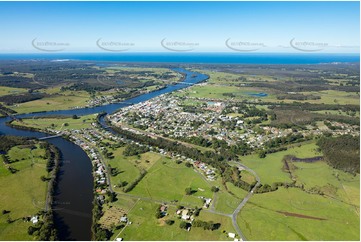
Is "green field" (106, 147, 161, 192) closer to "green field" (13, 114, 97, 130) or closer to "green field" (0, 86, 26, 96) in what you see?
"green field" (13, 114, 97, 130)

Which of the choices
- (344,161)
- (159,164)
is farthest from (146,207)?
(344,161)

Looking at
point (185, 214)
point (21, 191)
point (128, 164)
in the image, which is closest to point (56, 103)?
point (128, 164)

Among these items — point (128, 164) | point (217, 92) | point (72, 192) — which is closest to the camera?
point (72, 192)

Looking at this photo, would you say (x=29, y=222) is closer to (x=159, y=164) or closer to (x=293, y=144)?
(x=159, y=164)

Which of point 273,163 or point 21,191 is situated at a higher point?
point 273,163

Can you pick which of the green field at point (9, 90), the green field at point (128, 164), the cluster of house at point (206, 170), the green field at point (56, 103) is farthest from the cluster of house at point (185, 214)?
the green field at point (9, 90)

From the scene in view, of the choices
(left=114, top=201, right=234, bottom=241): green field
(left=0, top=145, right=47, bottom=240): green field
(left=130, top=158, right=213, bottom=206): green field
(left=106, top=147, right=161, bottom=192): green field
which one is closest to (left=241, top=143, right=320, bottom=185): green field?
(left=130, top=158, right=213, bottom=206): green field

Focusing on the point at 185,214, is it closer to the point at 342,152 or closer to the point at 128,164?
the point at 128,164
